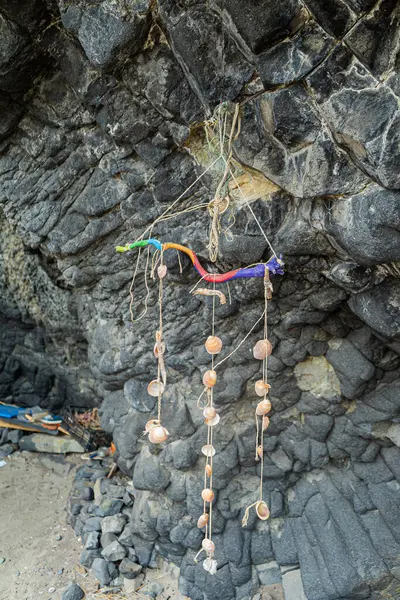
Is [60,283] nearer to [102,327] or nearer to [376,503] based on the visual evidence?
[102,327]

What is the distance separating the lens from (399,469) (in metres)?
2.95

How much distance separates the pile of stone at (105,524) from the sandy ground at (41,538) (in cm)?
9

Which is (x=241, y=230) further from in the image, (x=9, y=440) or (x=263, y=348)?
(x=9, y=440)

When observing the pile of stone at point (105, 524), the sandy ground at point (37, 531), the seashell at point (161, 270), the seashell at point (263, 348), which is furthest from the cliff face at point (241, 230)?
the sandy ground at point (37, 531)

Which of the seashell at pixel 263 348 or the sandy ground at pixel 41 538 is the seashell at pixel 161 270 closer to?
the seashell at pixel 263 348

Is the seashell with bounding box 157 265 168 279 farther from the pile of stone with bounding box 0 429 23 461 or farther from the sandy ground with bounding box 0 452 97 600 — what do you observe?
the pile of stone with bounding box 0 429 23 461

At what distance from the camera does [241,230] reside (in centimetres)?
262

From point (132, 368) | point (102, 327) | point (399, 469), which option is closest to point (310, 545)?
point (399, 469)

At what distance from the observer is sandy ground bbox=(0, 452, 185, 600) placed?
362cm

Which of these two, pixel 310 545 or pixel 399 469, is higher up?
pixel 399 469

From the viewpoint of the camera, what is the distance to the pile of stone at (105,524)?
3.65 metres

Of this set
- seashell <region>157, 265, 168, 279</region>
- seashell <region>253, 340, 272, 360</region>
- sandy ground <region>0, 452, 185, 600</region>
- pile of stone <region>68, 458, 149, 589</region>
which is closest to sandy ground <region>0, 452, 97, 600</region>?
sandy ground <region>0, 452, 185, 600</region>

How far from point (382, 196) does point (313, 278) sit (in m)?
0.79

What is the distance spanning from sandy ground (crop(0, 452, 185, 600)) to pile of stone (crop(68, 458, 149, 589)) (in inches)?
3.4
